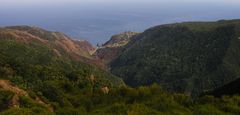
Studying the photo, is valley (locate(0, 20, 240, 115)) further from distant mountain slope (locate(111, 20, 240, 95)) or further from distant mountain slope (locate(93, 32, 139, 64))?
distant mountain slope (locate(93, 32, 139, 64))

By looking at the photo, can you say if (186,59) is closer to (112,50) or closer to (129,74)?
(129,74)

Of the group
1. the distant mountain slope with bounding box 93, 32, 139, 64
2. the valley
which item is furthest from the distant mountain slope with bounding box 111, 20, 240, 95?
the distant mountain slope with bounding box 93, 32, 139, 64

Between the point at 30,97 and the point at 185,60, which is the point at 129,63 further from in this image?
the point at 30,97

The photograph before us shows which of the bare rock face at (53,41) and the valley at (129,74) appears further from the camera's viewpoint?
the bare rock face at (53,41)

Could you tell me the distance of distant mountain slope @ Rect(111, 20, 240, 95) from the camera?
367ft

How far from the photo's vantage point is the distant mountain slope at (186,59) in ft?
367

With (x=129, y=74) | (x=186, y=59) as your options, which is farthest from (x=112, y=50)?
(x=186, y=59)

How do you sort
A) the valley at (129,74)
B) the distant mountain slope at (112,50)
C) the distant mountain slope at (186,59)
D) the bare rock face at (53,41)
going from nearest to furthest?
the valley at (129,74) < the distant mountain slope at (186,59) < the bare rock face at (53,41) < the distant mountain slope at (112,50)

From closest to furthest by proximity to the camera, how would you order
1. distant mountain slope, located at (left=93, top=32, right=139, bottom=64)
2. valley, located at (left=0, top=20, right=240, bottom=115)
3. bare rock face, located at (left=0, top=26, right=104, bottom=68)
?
valley, located at (left=0, top=20, right=240, bottom=115)
bare rock face, located at (left=0, top=26, right=104, bottom=68)
distant mountain slope, located at (left=93, top=32, right=139, bottom=64)

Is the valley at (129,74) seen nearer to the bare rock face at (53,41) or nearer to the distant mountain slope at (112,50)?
the distant mountain slope at (112,50)

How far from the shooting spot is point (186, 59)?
128125 millimetres

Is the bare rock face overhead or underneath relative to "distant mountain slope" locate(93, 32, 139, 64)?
overhead

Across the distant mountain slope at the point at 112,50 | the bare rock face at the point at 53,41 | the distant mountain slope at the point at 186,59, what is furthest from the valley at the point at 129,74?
the bare rock face at the point at 53,41

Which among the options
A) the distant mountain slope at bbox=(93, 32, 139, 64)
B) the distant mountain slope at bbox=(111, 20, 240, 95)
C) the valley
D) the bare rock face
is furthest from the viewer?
the distant mountain slope at bbox=(93, 32, 139, 64)
